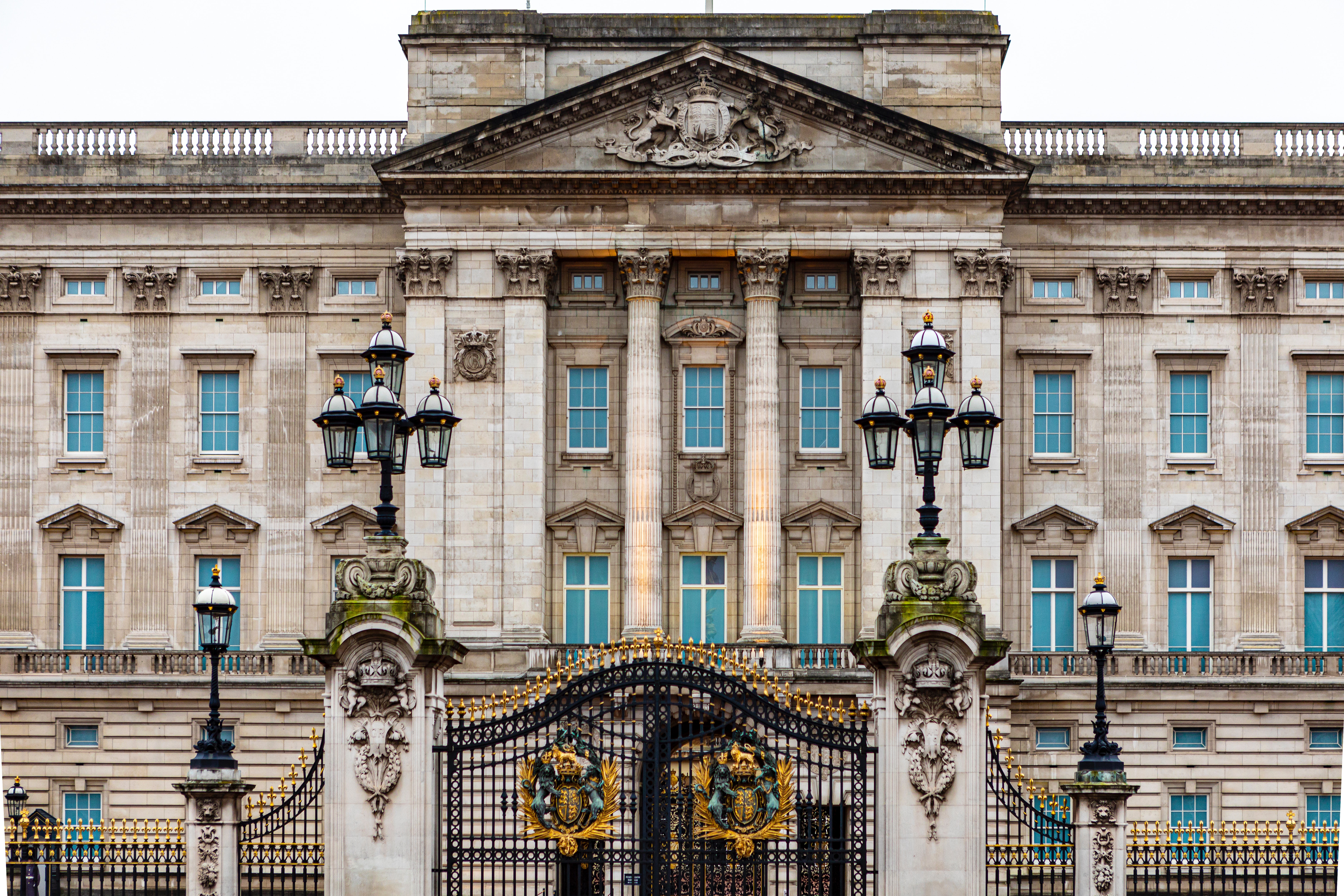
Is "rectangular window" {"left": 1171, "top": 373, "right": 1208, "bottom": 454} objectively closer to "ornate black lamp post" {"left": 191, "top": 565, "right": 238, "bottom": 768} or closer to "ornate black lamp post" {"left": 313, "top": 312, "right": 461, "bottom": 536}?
"ornate black lamp post" {"left": 313, "top": 312, "right": 461, "bottom": 536}

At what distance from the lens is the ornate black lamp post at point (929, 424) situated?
27.0 m

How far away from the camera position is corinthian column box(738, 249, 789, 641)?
156 feet

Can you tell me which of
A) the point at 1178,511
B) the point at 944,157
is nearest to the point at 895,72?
the point at 944,157

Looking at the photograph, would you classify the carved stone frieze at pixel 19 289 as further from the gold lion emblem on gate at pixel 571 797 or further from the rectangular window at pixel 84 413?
the gold lion emblem on gate at pixel 571 797

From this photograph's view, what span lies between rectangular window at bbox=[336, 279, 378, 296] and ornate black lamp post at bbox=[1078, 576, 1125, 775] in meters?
23.6

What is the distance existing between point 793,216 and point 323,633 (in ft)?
47.6

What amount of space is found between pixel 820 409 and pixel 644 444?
14.6 ft

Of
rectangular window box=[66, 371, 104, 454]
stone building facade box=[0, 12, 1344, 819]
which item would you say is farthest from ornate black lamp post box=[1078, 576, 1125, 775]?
rectangular window box=[66, 371, 104, 454]

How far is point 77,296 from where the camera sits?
5075 cm

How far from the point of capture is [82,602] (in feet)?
164

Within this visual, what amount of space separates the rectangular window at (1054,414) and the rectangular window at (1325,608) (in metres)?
6.51

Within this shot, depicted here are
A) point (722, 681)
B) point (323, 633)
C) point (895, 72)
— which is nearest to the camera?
point (722, 681)

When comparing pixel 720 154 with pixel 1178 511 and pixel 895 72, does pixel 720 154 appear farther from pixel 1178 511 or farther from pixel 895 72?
pixel 1178 511

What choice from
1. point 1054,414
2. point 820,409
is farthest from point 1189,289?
point 820,409
